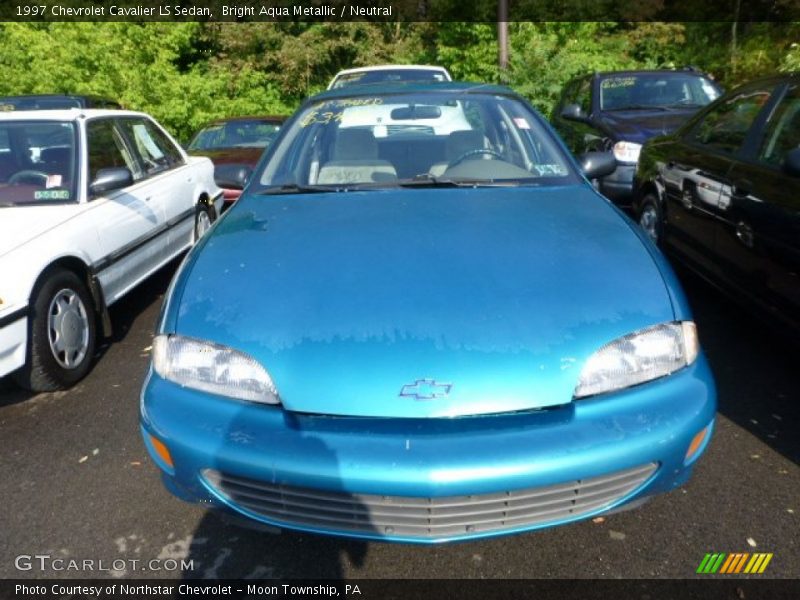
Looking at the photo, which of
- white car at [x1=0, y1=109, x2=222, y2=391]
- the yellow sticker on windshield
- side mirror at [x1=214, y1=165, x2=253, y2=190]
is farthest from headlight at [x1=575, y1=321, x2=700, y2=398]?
the yellow sticker on windshield

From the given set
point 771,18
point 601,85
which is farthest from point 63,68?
point 771,18

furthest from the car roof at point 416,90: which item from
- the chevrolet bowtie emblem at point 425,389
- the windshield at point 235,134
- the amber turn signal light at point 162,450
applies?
the windshield at point 235,134

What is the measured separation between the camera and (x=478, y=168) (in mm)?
2992

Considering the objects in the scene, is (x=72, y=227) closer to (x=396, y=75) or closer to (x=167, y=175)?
(x=167, y=175)

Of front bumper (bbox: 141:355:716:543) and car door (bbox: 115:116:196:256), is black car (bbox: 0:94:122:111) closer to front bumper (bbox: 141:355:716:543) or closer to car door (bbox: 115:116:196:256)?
car door (bbox: 115:116:196:256)

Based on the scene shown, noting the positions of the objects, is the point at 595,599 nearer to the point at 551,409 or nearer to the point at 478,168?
the point at 551,409

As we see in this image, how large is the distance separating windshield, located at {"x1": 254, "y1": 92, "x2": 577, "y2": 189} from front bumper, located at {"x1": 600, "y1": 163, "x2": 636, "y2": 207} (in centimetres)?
316

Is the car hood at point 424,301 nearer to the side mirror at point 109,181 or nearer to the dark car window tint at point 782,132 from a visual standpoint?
the dark car window tint at point 782,132

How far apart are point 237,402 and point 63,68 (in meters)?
13.0

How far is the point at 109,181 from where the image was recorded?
382cm

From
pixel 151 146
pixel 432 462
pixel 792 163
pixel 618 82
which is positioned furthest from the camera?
pixel 618 82

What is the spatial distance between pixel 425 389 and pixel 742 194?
253 cm

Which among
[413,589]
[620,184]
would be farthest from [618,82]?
[413,589]

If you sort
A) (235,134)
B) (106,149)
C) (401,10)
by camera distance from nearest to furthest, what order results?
(106,149), (235,134), (401,10)
